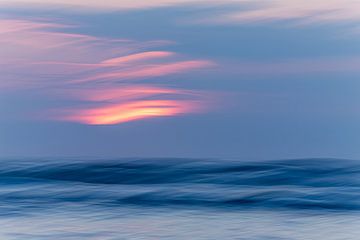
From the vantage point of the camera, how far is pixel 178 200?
20.7 feet

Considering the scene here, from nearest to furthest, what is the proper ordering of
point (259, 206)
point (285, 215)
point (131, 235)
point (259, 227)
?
point (131, 235) → point (259, 227) → point (285, 215) → point (259, 206)

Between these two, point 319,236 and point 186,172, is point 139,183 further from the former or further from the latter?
point 319,236

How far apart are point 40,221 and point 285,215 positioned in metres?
1.98

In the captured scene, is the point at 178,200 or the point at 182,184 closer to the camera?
the point at 178,200

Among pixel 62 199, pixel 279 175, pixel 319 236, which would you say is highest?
pixel 279 175

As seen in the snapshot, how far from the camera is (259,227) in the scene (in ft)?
16.7

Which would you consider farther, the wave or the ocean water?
the wave

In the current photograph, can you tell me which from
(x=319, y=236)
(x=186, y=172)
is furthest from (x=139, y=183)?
(x=319, y=236)

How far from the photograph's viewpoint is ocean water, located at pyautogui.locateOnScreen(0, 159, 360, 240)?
4.95m

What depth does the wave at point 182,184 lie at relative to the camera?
6215 mm

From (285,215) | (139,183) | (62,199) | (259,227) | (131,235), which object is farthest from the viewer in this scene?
(139,183)

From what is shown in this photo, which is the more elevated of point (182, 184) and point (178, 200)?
point (182, 184)

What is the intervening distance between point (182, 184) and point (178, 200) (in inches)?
25.7

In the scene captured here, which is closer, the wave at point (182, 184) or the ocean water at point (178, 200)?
the ocean water at point (178, 200)
